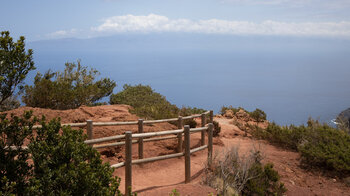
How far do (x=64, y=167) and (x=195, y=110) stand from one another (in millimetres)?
12671

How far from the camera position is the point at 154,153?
30.6 ft

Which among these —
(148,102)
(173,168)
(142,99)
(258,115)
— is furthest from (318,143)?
(142,99)

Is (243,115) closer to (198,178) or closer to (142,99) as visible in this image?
(142,99)

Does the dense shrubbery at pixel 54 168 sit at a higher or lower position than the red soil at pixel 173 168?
higher

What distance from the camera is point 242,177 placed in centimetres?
714

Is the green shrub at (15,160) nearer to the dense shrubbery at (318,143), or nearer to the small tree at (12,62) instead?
the small tree at (12,62)

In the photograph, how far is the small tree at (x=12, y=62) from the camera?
5.27 metres

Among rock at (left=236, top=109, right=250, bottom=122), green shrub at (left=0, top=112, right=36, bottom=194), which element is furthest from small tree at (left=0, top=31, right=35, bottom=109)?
rock at (left=236, top=109, right=250, bottom=122)

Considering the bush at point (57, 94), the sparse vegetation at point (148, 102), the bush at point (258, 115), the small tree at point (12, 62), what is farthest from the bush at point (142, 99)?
the small tree at point (12, 62)

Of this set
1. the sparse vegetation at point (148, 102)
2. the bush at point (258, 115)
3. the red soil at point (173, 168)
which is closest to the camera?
the red soil at point (173, 168)

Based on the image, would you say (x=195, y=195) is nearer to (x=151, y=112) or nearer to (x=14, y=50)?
(x=14, y=50)

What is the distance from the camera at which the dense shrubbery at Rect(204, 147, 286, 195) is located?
6941 millimetres

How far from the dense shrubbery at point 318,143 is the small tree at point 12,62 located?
7.84m

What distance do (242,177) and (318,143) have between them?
425 centimetres
